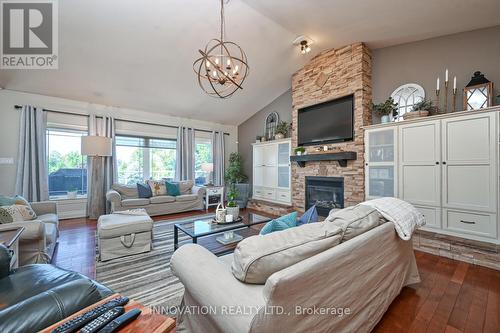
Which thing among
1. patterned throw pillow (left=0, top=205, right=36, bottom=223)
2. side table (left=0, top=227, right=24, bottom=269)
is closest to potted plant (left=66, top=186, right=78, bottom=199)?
patterned throw pillow (left=0, top=205, right=36, bottom=223)

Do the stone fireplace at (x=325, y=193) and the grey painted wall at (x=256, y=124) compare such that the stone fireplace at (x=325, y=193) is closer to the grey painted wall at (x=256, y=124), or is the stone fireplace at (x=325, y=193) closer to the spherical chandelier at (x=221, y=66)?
the grey painted wall at (x=256, y=124)

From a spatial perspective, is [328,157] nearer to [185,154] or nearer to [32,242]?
[185,154]

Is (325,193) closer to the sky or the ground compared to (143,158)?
closer to the ground

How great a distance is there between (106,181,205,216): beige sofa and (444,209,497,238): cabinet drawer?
454 cm

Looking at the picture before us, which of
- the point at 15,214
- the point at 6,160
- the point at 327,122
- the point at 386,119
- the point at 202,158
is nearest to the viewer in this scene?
the point at 15,214

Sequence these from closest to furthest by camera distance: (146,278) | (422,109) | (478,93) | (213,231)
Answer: (146,278)
(213,231)
(478,93)
(422,109)

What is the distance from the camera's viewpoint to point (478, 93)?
268 centimetres

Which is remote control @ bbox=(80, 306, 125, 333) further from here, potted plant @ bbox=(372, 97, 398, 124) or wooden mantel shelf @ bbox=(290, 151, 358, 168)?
potted plant @ bbox=(372, 97, 398, 124)

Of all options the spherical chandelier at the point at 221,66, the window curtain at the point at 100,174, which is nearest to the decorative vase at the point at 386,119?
→ the spherical chandelier at the point at 221,66

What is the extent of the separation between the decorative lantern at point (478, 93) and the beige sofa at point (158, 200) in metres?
4.97

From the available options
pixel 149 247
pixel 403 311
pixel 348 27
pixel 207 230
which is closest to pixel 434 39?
pixel 348 27

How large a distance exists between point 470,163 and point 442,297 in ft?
5.87

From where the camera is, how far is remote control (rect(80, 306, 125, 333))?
0.65 m

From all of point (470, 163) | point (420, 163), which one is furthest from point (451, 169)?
point (420, 163)
